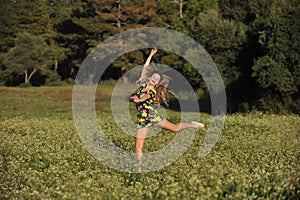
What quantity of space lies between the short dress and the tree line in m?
25.7

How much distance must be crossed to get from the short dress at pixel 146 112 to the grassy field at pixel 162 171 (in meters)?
1.23

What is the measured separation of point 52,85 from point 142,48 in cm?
1737

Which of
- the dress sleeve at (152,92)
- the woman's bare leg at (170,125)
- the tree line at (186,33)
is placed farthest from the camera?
the tree line at (186,33)

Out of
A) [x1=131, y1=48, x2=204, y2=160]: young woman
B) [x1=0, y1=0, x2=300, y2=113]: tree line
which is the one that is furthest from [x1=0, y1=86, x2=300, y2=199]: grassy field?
[x1=0, y1=0, x2=300, y2=113]: tree line

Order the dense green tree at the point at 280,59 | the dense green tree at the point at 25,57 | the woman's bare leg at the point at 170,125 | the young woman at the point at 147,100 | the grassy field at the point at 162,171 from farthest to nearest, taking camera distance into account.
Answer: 1. the dense green tree at the point at 25,57
2. the dense green tree at the point at 280,59
3. the woman's bare leg at the point at 170,125
4. the young woman at the point at 147,100
5. the grassy field at the point at 162,171

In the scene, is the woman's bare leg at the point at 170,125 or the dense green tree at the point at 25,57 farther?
the dense green tree at the point at 25,57

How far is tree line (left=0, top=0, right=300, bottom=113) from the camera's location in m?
37.8

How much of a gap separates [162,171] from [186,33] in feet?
157

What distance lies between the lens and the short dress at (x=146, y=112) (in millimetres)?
12516

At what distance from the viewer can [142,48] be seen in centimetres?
6906

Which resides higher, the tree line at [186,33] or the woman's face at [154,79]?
the woman's face at [154,79]

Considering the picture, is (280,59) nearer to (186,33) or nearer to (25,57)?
(186,33)

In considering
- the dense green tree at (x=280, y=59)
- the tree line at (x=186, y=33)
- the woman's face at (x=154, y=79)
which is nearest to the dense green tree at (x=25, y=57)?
the tree line at (x=186, y=33)

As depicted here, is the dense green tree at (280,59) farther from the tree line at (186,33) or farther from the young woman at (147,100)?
the young woman at (147,100)
